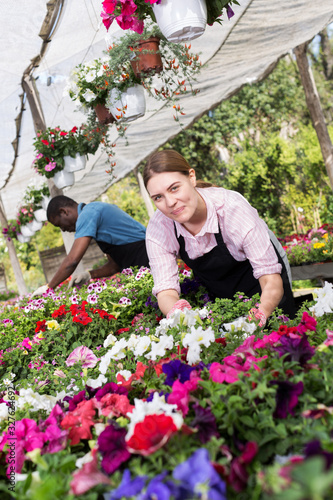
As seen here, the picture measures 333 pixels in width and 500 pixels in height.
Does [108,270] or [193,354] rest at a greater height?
[193,354]

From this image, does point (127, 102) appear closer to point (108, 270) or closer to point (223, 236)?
point (108, 270)

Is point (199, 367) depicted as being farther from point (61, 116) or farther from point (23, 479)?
point (61, 116)

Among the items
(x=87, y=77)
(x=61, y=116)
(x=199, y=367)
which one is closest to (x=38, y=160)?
(x=61, y=116)

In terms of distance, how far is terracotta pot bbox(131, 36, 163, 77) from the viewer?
328 cm

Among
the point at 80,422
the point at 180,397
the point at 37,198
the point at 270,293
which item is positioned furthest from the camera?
the point at 37,198

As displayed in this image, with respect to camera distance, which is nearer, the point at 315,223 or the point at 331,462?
the point at 331,462

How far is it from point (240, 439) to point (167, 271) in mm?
1403

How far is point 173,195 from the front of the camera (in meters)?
1.94

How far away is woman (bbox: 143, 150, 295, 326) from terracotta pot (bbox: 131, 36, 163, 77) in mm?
1390

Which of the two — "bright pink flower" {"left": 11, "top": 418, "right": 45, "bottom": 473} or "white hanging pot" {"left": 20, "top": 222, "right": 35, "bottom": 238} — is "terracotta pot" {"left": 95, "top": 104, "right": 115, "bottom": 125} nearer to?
"bright pink flower" {"left": 11, "top": 418, "right": 45, "bottom": 473}

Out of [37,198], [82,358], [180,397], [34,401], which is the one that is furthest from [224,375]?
[37,198]

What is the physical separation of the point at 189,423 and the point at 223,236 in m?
1.35

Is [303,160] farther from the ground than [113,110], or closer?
closer

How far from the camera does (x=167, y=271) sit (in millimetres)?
2201
